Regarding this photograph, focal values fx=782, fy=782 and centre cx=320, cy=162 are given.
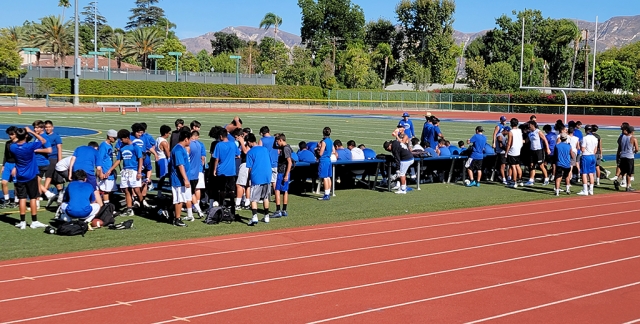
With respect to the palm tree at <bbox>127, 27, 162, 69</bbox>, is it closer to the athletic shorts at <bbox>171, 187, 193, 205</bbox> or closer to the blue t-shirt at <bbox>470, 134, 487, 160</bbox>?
the blue t-shirt at <bbox>470, 134, 487, 160</bbox>

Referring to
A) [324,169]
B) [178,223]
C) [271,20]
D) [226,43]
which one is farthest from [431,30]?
[178,223]

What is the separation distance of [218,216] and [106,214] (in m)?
1.93

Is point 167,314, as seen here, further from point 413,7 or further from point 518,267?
point 413,7

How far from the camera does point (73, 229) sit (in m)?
12.2

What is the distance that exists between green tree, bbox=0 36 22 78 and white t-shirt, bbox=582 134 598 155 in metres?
69.6

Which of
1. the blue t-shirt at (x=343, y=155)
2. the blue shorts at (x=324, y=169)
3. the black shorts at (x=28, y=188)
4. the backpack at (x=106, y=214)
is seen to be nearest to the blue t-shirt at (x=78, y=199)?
the backpack at (x=106, y=214)

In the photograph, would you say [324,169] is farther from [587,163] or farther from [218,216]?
[587,163]

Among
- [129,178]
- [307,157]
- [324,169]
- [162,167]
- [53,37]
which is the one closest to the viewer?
[129,178]

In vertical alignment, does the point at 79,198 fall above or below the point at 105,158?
below

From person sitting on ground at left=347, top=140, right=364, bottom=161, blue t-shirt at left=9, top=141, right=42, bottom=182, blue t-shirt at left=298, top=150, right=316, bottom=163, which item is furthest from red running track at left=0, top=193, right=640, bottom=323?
person sitting on ground at left=347, top=140, right=364, bottom=161

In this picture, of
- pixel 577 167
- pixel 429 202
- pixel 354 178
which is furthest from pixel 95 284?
pixel 577 167

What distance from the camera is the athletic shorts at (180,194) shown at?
43.1 ft

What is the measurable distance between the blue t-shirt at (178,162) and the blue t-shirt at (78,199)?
1.37m

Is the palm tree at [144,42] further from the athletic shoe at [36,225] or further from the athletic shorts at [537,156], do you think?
the athletic shoe at [36,225]
